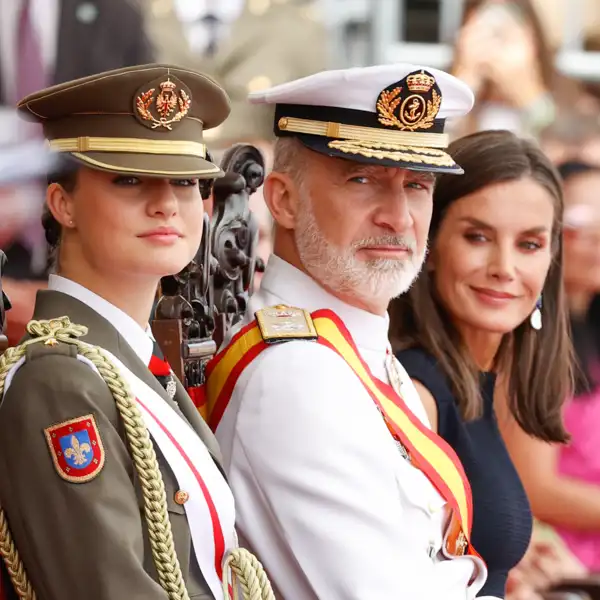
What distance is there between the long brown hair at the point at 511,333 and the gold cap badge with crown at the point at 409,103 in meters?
0.42

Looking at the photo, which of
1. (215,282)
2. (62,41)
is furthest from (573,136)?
(215,282)

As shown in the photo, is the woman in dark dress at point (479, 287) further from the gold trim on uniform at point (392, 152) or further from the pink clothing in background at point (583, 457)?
the pink clothing in background at point (583, 457)

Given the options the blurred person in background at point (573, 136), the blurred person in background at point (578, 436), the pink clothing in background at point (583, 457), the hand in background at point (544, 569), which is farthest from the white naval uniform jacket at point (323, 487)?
the blurred person in background at point (573, 136)

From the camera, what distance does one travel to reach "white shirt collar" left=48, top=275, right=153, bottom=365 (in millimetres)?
1291

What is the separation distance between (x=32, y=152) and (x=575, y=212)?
2875 mm

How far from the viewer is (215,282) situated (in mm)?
1904

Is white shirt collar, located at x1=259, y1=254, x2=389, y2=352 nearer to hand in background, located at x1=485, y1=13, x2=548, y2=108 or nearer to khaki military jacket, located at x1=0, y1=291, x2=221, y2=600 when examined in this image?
khaki military jacket, located at x1=0, y1=291, x2=221, y2=600

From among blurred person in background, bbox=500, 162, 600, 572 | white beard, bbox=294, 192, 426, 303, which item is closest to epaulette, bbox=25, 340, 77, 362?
white beard, bbox=294, 192, 426, 303

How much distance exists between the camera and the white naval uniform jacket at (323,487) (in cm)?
145

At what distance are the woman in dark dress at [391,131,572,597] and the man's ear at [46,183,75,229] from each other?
2.84 feet

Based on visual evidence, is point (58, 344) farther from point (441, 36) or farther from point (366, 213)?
point (441, 36)

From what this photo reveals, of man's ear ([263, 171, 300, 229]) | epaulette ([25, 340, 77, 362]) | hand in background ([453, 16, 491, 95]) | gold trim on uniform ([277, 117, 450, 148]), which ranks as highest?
hand in background ([453, 16, 491, 95])

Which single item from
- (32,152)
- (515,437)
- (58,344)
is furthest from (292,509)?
(515,437)

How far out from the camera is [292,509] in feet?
4.82
